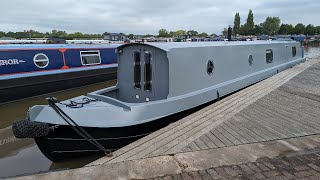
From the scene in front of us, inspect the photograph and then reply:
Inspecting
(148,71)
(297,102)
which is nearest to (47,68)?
(148,71)

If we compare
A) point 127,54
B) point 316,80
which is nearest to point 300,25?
point 316,80

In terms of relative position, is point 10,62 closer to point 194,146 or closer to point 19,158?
point 19,158

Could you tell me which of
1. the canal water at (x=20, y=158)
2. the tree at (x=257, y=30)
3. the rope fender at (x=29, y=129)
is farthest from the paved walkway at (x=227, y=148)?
the tree at (x=257, y=30)

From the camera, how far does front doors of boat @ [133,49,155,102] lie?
645cm

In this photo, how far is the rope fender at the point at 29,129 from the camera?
4.85 meters

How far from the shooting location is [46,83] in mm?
11633

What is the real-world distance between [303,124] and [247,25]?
8844 centimetres

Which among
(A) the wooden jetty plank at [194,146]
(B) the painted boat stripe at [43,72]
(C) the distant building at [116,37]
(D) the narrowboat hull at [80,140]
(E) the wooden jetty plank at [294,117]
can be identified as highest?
(C) the distant building at [116,37]

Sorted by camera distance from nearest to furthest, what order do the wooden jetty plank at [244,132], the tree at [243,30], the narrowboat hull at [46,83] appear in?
the wooden jetty plank at [244,132] → the narrowboat hull at [46,83] → the tree at [243,30]

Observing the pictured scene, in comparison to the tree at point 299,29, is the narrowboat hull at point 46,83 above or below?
below

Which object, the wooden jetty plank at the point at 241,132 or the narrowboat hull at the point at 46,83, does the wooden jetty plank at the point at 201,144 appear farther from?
the narrowboat hull at the point at 46,83

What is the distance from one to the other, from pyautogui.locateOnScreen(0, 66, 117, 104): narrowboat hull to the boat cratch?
17.2 feet

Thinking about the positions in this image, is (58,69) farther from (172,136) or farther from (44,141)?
(172,136)

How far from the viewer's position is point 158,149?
424 centimetres
